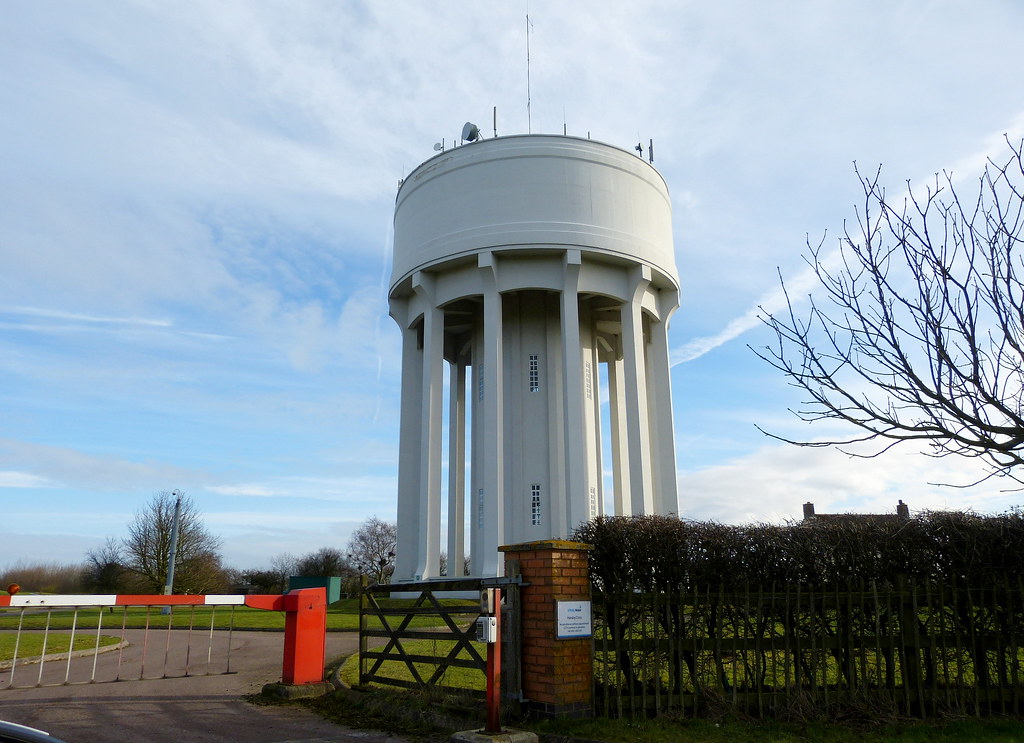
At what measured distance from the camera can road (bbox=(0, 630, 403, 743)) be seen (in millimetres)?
7531

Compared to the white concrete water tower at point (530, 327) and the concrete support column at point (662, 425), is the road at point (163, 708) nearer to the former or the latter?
the white concrete water tower at point (530, 327)

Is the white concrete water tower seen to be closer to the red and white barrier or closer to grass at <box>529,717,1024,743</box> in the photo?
the red and white barrier

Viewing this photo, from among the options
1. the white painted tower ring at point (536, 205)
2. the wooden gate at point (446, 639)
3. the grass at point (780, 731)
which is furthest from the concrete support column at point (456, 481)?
the grass at point (780, 731)

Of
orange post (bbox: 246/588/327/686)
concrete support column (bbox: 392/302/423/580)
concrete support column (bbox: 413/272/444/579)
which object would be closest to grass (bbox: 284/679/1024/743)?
orange post (bbox: 246/588/327/686)

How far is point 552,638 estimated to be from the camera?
741 cm

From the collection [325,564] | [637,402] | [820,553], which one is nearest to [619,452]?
[637,402]

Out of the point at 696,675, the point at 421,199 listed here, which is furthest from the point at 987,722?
the point at 421,199

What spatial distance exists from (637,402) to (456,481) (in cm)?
596

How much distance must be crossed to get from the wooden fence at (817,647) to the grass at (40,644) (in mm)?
11854

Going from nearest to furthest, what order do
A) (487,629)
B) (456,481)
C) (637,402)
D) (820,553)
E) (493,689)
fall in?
(493,689) → (487,629) → (820,553) → (637,402) → (456,481)

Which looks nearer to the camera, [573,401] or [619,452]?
[573,401]

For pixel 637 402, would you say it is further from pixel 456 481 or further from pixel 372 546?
pixel 372 546

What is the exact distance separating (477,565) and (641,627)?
12.2 meters

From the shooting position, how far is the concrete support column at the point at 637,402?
1856cm
